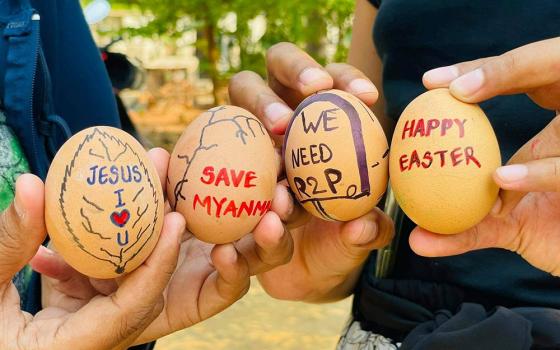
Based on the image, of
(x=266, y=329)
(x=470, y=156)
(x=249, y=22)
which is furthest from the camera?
(x=249, y=22)

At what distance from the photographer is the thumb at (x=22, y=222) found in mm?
755

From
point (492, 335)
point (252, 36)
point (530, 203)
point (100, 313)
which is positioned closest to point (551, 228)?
point (530, 203)

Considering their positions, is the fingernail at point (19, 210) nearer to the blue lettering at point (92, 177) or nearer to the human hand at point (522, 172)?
the blue lettering at point (92, 177)

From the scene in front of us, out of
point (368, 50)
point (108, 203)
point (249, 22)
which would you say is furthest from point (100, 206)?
point (249, 22)

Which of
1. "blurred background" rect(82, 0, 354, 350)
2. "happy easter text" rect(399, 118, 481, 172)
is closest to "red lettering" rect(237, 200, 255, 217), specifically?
"happy easter text" rect(399, 118, 481, 172)

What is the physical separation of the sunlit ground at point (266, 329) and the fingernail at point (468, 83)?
2.21m

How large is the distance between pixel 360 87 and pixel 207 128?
0.26 m

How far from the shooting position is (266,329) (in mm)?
3020

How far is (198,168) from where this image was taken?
920mm

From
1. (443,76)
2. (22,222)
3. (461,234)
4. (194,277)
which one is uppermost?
(443,76)

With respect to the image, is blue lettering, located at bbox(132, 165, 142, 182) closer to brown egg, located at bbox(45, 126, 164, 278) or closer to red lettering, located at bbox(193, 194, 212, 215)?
brown egg, located at bbox(45, 126, 164, 278)

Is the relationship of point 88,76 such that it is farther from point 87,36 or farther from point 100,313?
point 100,313

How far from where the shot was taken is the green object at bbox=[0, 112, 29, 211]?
95 cm

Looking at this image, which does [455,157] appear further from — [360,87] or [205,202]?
[205,202]
